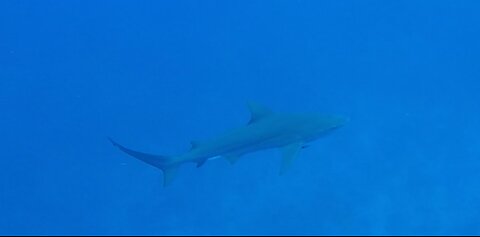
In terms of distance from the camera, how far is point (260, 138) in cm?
681

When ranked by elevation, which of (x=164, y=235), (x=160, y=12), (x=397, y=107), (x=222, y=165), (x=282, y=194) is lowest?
(x=164, y=235)

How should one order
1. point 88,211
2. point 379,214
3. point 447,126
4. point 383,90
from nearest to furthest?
point 379,214
point 88,211
point 447,126
point 383,90

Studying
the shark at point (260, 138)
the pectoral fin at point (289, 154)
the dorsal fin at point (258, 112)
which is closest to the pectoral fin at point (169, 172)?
the shark at point (260, 138)

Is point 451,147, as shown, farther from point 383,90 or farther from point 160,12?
point 160,12

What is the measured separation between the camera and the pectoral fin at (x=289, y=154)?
6867 millimetres

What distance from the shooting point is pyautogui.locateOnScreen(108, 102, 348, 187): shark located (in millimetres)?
6777

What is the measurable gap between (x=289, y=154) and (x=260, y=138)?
37 cm

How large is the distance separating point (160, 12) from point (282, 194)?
1362 centimetres

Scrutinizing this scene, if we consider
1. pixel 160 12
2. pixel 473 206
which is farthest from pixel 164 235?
pixel 160 12

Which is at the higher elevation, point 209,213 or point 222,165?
point 222,165

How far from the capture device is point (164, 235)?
985 cm

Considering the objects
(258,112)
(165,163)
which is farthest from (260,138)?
(165,163)

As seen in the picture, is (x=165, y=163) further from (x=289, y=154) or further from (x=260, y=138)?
(x=289, y=154)

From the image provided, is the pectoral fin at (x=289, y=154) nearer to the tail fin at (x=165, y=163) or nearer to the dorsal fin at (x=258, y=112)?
the dorsal fin at (x=258, y=112)
